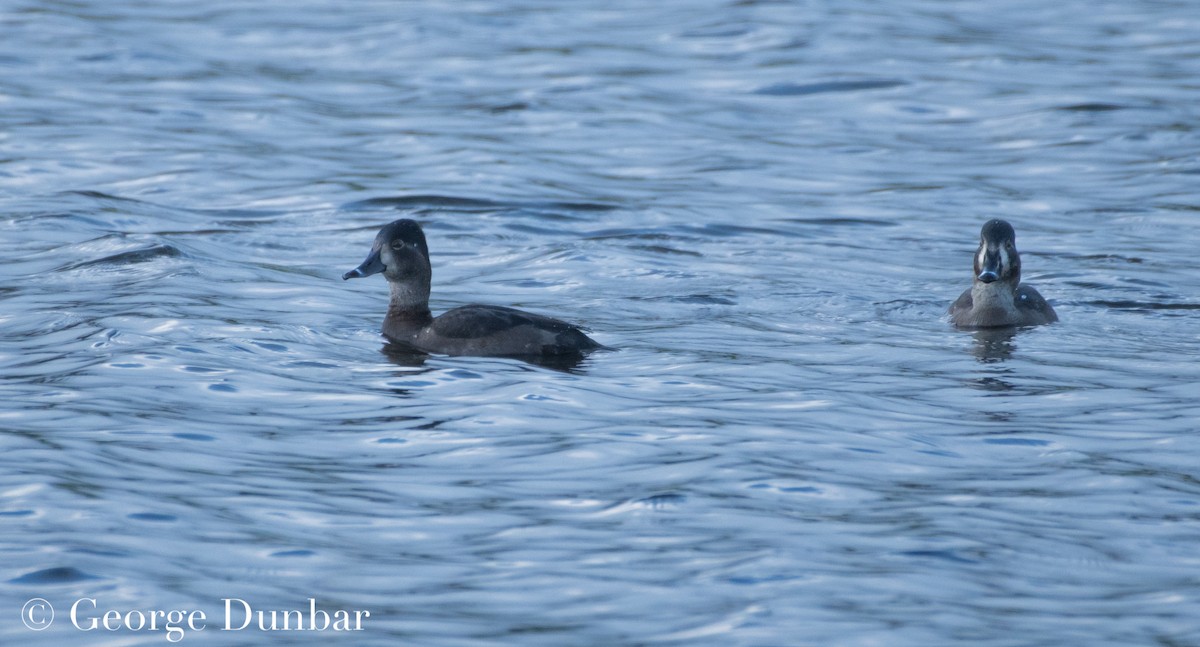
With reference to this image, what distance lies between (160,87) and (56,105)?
161 cm

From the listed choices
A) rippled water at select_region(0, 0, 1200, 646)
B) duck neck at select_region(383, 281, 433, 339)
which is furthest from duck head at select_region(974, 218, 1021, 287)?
duck neck at select_region(383, 281, 433, 339)

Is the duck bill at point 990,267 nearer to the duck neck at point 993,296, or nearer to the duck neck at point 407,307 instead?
the duck neck at point 993,296

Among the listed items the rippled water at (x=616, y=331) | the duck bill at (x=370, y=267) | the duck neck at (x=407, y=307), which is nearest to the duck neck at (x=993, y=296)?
the rippled water at (x=616, y=331)

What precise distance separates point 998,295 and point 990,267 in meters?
0.24

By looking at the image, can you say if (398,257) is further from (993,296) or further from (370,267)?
(993,296)

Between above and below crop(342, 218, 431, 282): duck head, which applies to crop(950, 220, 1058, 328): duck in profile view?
below

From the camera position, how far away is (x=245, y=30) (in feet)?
88.8

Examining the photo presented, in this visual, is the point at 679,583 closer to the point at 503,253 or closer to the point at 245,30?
the point at 503,253

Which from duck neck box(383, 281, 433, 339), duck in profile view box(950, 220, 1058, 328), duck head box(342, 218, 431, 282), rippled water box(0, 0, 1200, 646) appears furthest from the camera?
duck in profile view box(950, 220, 1058, 328)

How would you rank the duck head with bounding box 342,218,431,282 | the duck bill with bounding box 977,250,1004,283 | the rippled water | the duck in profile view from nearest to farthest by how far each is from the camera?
the rippled water, the duck head with bounding box 342,218,431,282, the duck bill with bounding box 977,250,1004,283, the duck in profile view

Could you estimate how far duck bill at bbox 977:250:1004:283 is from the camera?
13.1m

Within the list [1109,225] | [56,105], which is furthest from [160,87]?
[1109,225]

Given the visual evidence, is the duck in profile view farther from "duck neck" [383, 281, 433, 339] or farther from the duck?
"duck neck" [383, 281, 433, 339]

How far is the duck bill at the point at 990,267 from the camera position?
43.1ft
